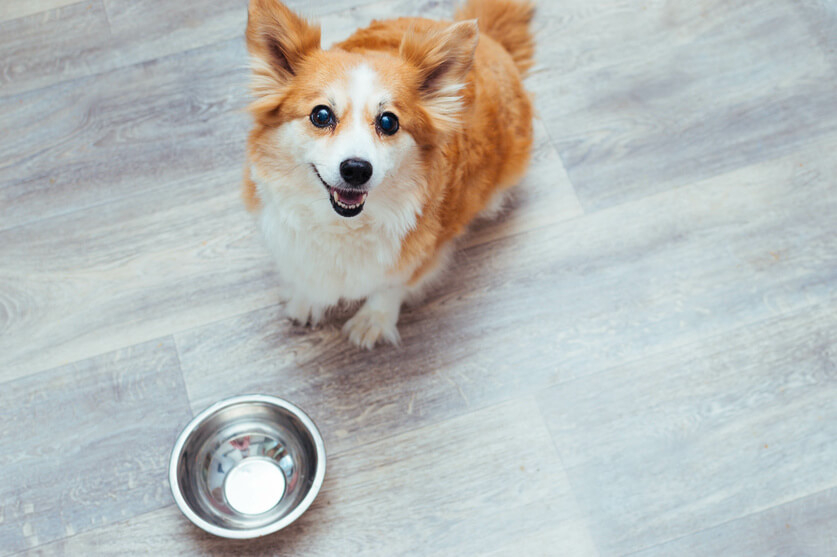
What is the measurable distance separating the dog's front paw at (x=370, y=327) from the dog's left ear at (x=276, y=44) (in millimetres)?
757

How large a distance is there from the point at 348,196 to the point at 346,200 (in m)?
0.01

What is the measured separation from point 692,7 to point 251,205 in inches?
69.7

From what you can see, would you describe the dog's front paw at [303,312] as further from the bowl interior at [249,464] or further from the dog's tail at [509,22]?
the dog's tail at [509,22]

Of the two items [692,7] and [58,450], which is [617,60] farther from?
[58,450]

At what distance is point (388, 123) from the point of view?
1592 mm

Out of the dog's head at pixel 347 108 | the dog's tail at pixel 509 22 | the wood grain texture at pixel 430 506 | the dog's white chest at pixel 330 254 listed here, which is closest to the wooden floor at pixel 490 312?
the wood grain texture at pixel 430 506

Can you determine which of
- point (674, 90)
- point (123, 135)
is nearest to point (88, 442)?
point (123, 135)

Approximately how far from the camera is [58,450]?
202 cm

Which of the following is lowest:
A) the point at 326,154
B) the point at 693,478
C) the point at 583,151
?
the point at 693,478

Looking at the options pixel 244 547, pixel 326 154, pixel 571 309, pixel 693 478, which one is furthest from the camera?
pixel 571 309

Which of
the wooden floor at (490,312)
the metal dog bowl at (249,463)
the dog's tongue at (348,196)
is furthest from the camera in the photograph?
the wooden floor at (490,312)

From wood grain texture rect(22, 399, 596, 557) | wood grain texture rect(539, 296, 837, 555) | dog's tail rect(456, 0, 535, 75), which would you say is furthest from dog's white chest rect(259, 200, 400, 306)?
dog's tail rect(456, 0, 535, 75)

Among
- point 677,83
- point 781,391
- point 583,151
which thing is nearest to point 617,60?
point 677,83

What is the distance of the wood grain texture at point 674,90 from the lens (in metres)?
2.41
